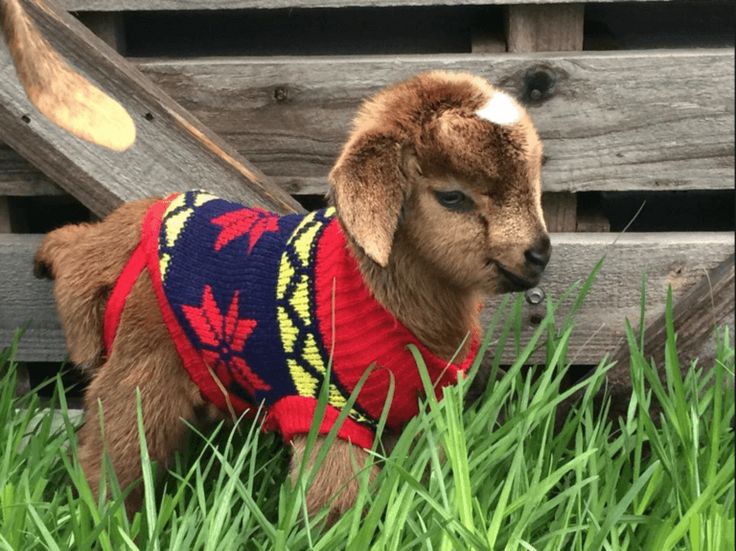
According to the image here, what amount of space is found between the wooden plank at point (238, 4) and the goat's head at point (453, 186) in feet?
2.15

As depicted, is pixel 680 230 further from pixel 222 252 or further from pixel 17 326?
pixel 17 326

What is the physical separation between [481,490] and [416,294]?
1.20ft

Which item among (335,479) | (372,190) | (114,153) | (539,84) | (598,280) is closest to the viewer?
(372,190)

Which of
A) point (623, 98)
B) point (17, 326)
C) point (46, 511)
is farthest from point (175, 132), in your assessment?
point (623, 98)

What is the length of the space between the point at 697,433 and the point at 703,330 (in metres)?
0.25

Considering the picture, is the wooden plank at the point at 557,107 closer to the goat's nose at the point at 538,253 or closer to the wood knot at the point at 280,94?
the wood knot at the point at 280,94

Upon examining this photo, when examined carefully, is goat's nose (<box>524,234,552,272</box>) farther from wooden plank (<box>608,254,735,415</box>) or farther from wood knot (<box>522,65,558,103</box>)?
wood knot (<box>522,65,558,103</box>)

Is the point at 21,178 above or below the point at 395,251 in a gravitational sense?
below

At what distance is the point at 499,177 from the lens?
60.9 inches

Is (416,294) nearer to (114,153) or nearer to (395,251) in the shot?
(395,251)

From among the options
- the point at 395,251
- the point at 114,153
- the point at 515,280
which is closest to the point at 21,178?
the point at 114,153

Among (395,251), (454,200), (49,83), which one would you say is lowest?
(395,251)

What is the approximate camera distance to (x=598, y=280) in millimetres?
2352

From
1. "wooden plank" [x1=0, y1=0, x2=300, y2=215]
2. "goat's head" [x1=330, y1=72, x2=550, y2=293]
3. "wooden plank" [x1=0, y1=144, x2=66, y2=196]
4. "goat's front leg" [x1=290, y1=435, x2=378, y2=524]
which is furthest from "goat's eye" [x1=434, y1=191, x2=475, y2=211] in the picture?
"wooden plank" [x1=0, y1=144, x2=66, y2=196]
